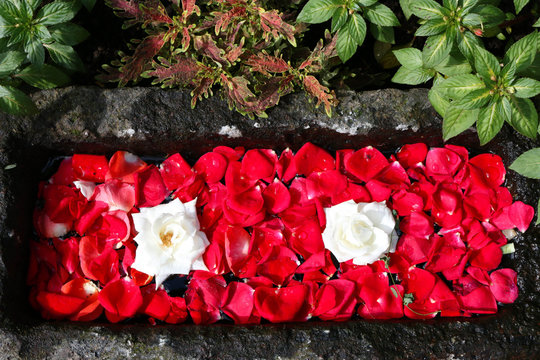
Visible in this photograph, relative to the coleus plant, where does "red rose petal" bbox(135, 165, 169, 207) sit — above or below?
below

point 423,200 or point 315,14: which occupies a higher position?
point 315,14

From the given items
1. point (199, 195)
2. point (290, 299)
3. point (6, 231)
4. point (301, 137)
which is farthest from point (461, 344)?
point (6, 231)

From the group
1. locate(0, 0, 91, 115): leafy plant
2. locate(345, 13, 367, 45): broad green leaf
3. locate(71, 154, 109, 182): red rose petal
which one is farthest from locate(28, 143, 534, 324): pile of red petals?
locate(345, 13, 367, 45): broad green leaf

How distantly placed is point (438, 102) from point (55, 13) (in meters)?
1.22

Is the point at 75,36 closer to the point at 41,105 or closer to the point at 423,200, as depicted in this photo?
the point at 41,105

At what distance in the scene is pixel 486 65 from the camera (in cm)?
141

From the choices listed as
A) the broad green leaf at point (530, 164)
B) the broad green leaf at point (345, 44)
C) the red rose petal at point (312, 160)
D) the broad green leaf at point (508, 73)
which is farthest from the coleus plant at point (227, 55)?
the broad green leaf at point (530, 164)

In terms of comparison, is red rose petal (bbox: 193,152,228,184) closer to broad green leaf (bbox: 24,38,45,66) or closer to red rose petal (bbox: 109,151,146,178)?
red rose petal (bbox: 109,151,146,178)

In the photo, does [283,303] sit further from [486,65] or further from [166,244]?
[486,65]

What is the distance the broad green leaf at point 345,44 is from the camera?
5.04ft

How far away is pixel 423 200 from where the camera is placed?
175 cm

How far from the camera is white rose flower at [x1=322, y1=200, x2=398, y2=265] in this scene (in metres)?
1.58

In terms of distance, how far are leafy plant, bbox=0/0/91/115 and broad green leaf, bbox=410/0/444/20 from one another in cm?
102

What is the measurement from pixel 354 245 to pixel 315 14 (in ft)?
2.40
